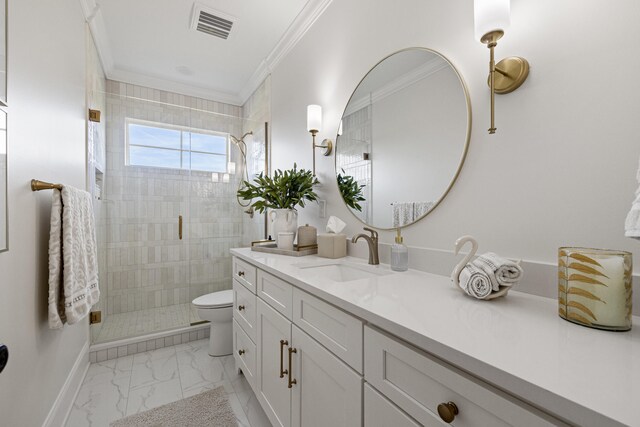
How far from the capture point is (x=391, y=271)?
1242 mm

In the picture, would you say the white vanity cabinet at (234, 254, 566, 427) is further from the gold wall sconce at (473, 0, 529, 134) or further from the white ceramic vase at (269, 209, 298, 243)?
the gold wall sconce at (473, 0, 529, 134)

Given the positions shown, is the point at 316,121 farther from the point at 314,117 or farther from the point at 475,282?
the point at 475,282

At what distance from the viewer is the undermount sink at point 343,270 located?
1.31 meters

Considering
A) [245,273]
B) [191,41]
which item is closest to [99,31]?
[191,41]

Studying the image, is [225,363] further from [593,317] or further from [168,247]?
[593,317]

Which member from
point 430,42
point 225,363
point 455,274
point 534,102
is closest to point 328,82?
point 430,42

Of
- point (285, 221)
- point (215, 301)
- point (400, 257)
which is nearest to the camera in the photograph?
point (400, 257)

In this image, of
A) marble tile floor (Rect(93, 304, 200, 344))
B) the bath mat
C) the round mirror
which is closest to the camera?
the round mirror

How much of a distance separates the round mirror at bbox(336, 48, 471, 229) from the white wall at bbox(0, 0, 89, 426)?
4.75 ft

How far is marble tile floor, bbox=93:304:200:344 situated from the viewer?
92.4 inches

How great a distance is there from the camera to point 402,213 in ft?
4.34

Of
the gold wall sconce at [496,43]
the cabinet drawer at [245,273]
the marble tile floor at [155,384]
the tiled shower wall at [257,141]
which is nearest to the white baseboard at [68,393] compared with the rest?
the marble tile floor at [155,384]

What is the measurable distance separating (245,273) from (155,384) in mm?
1039

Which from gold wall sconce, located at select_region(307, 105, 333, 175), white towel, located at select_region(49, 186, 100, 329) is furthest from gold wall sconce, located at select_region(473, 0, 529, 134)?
white towel, located at select_region(49, 186, 100, 329)
